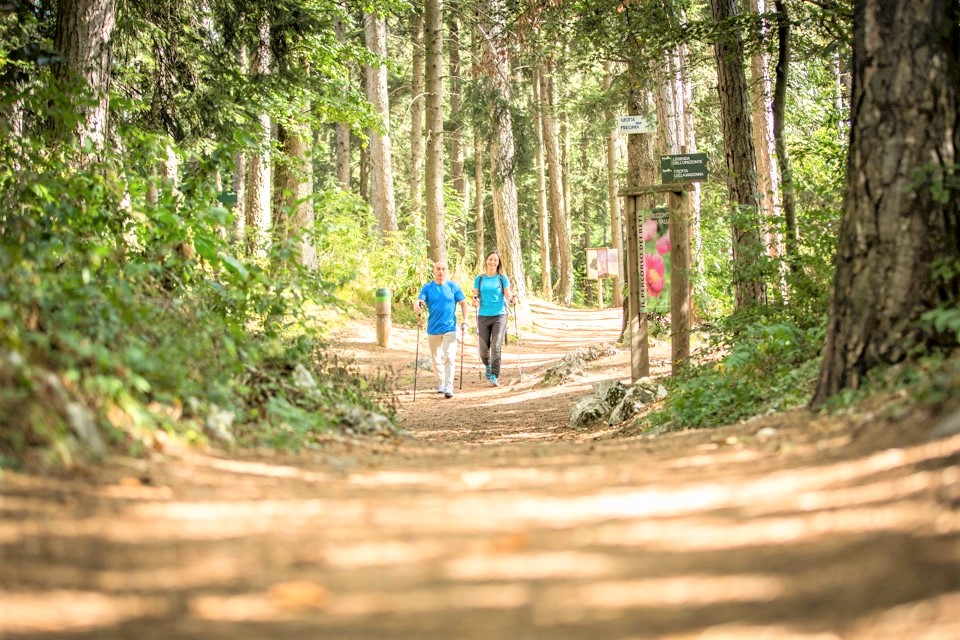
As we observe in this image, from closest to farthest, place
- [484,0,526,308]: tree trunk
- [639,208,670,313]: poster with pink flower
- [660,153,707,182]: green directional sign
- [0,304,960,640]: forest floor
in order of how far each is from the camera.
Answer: [0,304,960,640]: forest floor
[660,153,707,182]: green directional sign
[639,208,670,313]: poster with pink flower
[484,0,526,308]: tree trunk

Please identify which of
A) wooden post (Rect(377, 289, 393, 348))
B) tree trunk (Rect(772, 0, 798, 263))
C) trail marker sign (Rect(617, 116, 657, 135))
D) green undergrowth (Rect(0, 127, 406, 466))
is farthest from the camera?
wooden post (Rect(377, 289, 393, 348))

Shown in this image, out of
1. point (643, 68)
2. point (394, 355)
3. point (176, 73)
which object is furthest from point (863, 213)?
point (394, 355)

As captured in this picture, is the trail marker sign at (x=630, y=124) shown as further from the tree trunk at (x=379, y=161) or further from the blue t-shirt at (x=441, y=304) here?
the tree trunk at (x=379, y=161)

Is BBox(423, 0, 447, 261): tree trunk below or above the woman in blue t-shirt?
above

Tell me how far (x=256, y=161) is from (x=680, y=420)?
48.4ft

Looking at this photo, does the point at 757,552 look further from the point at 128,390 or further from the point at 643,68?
the point at 643,68

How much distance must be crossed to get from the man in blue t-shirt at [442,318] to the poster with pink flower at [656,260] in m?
3.04

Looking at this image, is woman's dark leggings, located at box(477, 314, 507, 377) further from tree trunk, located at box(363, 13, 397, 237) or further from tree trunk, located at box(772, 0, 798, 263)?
tree trunk, located at box(363, 13, 397, 237)

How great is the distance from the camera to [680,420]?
28.1 ft

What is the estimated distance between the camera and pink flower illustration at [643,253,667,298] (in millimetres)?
12039

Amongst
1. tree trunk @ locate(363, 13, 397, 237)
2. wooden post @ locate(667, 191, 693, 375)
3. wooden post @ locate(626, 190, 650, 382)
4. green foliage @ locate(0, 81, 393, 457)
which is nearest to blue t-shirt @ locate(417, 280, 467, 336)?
wooden post @ locate(626, 190, 650, 382)

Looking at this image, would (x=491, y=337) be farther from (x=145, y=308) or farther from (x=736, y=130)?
(x=145, y=308)

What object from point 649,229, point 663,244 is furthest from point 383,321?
point 663,244

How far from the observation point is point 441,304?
14250mm
